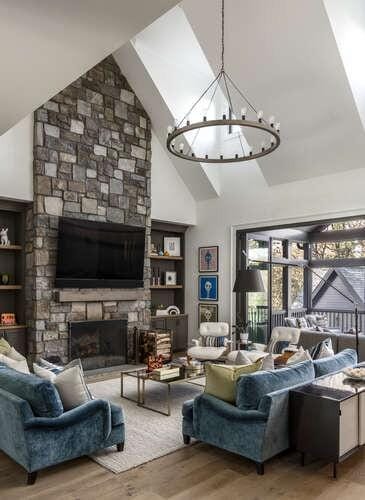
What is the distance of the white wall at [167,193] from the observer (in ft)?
28.0

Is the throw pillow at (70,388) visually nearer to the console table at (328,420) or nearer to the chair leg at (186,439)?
the chair leg at (186,439)

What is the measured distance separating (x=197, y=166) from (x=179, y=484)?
6338mm

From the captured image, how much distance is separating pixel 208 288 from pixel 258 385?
544cm

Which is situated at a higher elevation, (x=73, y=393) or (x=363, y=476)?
(x=73, y=393)

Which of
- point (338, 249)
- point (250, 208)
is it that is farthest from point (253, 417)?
point (338, 249)

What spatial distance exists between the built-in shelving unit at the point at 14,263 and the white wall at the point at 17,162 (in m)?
0.32

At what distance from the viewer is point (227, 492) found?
3119 mm

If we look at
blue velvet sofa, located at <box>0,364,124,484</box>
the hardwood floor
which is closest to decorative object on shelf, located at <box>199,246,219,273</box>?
the hardwood floor

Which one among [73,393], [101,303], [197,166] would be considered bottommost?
[73,393]

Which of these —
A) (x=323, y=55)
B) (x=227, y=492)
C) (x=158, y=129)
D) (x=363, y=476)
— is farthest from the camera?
(x=158, y=129)

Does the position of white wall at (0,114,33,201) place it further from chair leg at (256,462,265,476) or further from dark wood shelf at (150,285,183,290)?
chair leg at (256,462,265,476)

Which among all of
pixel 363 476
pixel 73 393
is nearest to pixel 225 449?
pixel 363 476

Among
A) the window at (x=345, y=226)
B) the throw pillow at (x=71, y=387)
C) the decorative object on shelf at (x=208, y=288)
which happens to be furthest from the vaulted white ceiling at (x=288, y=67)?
the throw pillow at (x=71, y=387)

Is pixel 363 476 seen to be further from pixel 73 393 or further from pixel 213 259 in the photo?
pixel 213 259
